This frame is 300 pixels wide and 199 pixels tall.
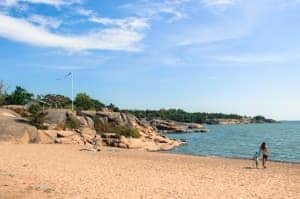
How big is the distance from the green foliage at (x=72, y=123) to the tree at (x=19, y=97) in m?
26.3

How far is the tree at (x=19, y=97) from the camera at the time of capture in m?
81.6

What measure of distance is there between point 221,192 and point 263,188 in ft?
7.98

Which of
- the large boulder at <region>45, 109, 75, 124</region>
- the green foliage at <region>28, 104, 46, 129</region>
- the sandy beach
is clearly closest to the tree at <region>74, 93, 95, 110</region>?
the large boulder at <region>45, 109, 75, 124</region>

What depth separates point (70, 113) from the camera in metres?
59.0

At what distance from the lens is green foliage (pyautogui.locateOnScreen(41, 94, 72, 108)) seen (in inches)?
3288

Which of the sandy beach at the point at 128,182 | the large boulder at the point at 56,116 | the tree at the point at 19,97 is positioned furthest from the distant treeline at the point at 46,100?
the sandy beach at the point at 128,182

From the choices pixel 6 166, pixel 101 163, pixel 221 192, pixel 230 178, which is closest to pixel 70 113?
pixel 101 163

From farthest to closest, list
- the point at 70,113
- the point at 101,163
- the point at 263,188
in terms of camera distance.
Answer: the point at 70,113
the point at 101,163
the point at 263,188

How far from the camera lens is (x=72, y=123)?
5791 centimetres

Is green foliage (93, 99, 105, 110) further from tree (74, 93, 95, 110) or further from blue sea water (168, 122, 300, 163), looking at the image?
blue sea water (168, 122, 300, 163)

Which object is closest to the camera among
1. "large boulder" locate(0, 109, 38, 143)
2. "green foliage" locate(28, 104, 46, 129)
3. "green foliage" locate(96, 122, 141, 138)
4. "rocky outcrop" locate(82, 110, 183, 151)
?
"large boulder" locate(0, 109, 38, 143)

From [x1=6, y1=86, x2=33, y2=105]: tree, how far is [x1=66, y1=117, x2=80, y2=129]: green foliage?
2635 cm

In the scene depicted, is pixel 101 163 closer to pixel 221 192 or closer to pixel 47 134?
pixel 221 192

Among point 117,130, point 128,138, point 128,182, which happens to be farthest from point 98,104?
point 128,182
